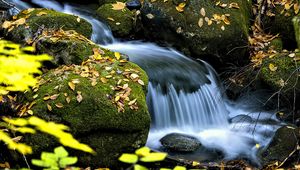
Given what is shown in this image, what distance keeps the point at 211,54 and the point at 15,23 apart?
4145 millimetres

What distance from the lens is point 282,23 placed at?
9156 millimetres

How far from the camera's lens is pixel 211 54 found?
8344mm

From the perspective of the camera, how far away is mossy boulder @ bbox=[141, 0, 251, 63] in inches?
325

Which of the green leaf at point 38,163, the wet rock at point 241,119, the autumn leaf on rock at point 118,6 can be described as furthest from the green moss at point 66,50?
the green leaf at point 38,163

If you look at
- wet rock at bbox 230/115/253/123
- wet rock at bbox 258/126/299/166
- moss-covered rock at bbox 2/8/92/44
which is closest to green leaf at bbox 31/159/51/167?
wet rock at bbox 258/126/299/166

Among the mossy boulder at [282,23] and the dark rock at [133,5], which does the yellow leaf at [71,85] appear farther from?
the mossy boulder at [282,23]

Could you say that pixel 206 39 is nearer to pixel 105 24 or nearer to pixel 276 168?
pixel 105 24

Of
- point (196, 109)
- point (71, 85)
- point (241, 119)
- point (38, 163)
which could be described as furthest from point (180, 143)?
point (38, 163)

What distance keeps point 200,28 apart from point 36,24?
11.4 feet

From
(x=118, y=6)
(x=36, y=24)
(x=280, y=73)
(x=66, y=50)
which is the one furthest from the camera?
(x=118, y=6)

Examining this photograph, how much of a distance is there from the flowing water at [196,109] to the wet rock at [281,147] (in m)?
0.25

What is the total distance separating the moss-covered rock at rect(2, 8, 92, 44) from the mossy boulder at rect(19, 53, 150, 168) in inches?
71.2

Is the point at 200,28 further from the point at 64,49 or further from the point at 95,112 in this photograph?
the point at 95,112

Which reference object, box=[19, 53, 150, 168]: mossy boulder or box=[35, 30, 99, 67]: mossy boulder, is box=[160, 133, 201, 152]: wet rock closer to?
box=[19, 53, 150, 168]: mossy boulder
